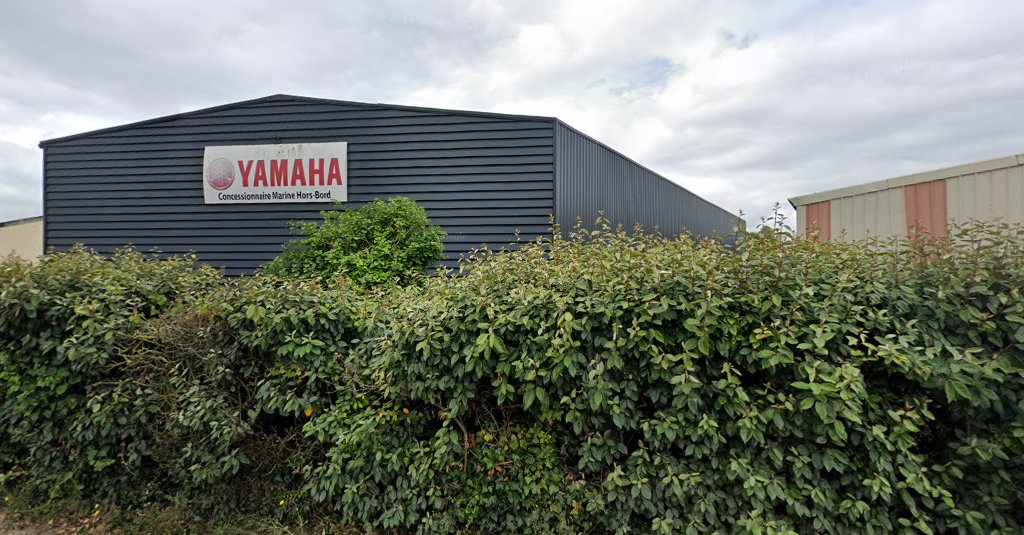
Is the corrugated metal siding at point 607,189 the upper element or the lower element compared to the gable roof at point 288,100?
lower

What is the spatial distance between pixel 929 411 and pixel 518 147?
7.73 meters

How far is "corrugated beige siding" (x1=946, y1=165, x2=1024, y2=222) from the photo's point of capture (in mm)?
4293

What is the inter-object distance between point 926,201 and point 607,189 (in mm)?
7092

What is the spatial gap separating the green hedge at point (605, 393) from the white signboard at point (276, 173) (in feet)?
22.1

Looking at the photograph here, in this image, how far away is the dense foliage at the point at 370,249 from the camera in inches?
231

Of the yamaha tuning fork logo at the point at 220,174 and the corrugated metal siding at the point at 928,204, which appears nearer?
the corrugated metal siding at the point at 928,204

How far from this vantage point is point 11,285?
3.96 meters

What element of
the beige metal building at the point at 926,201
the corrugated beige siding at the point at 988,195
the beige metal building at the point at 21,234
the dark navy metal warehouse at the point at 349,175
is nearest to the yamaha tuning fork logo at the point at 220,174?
the dark navy metal warehouse at the point at 349,175

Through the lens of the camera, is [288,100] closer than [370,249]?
No

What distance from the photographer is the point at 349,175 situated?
33.4ft

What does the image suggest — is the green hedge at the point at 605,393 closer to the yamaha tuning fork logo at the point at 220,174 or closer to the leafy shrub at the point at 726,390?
the leafy shrub at the point at 726,390

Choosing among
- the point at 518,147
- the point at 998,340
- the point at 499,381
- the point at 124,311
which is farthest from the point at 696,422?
the point at 518,147

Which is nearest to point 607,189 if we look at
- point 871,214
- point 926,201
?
point 871,214

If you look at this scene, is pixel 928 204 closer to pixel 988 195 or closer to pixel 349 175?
pixel 988 195
